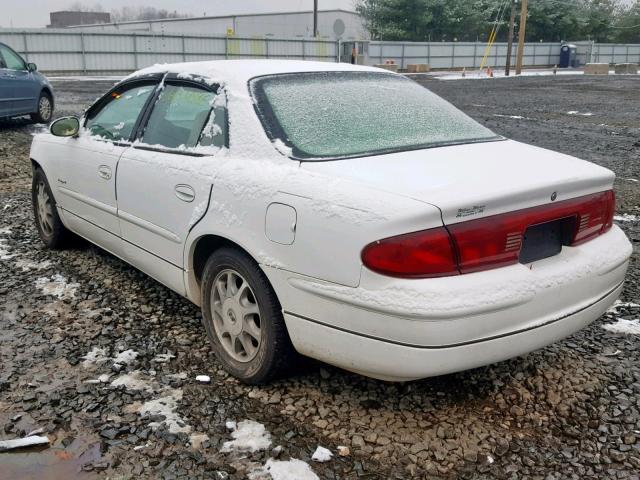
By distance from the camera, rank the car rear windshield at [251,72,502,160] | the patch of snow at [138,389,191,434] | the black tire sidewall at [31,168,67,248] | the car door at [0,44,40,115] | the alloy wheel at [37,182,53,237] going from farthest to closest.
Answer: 1. the car door at [0,44,40,115]
2. the alloy wheel at [37,182,53,237]
3. the black tire sidewall at [31,168,67,248]
4. the car rear windshield at [251,72,502,160]
5. the patch of snow at [138,389,191,434]

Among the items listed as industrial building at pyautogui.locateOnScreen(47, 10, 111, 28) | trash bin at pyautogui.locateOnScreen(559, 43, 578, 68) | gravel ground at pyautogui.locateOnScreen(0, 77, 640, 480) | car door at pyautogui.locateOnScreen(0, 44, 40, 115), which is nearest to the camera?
gravel ground at pyautogui.locateOnScreen(0, 77, 640, 480)

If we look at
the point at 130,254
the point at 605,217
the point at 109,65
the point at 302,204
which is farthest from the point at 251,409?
the point at 109,65

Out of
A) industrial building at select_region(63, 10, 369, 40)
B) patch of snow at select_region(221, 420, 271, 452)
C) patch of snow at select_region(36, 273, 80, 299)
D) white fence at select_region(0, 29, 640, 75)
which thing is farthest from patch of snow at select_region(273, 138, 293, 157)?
industrial building at select_region(63, 10, 369, 40)

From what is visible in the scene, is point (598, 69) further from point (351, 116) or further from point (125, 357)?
point (125, 357)

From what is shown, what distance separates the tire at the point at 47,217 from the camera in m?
4.92

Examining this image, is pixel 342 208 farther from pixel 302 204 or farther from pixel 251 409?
pixel 251 409

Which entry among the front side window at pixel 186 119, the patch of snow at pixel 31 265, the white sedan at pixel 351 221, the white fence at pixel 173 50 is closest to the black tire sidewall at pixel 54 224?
the patch of snow at pixel 31 265

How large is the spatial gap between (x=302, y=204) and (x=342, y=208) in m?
0.20

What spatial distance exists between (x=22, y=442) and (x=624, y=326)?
318 centimetres

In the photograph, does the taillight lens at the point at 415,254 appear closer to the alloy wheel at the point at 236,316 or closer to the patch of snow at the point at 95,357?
the alloy wheel at the point at 236,316

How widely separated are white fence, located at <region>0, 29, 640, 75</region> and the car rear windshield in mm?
27954

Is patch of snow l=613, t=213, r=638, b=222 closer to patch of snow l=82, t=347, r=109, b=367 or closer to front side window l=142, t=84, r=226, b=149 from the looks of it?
front side window l=142, t=84, r=226, b=149

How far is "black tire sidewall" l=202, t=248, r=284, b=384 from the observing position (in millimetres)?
2803

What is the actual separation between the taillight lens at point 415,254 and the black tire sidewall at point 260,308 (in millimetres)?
615
